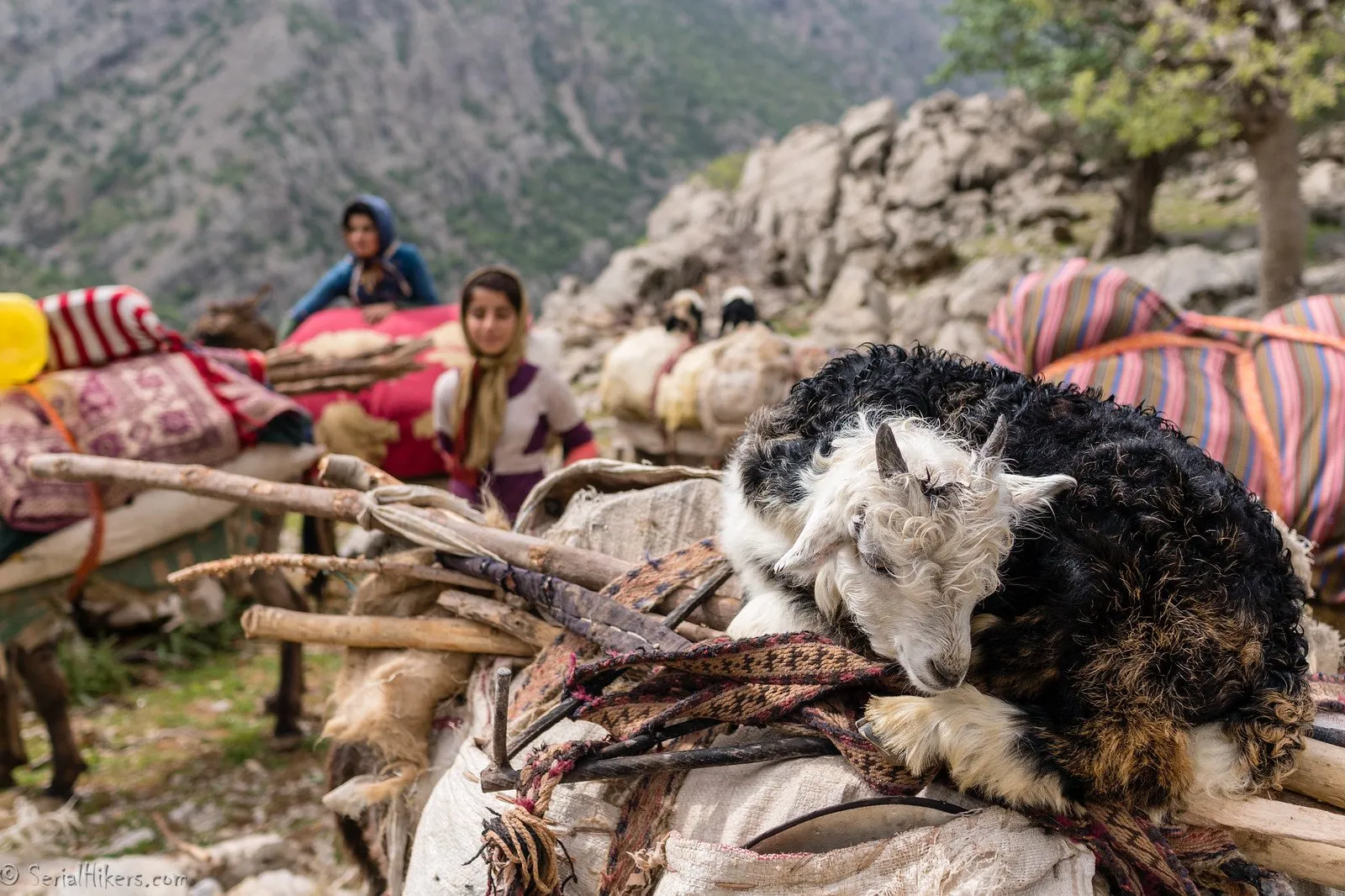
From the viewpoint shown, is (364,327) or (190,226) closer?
(364,327)

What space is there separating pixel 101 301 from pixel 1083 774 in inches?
175

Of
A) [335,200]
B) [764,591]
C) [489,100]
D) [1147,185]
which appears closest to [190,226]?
[335,200]

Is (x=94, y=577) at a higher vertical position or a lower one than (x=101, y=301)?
lower

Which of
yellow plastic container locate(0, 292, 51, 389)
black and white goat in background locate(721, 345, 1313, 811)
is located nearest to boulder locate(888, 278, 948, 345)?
yellow plastic container locate(0, 292, 51, 389)

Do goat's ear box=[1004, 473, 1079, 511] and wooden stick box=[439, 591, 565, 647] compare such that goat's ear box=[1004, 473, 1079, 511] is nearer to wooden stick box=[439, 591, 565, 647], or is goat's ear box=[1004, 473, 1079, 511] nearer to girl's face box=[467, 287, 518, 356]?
wooden stick box=[439, 591, 565, 647]

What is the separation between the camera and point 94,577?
12.4 feet

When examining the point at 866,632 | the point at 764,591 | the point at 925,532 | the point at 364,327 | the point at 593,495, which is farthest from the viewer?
the point at 364,327

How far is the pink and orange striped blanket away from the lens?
2.79 m

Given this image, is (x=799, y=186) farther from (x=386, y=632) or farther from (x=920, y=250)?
(x=386, y=632)

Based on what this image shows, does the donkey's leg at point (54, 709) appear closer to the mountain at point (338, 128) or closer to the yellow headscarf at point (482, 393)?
the yellow headscarf at point (482, 393)

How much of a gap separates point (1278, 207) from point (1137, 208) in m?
9.22

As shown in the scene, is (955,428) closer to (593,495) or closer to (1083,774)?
(1083,774)

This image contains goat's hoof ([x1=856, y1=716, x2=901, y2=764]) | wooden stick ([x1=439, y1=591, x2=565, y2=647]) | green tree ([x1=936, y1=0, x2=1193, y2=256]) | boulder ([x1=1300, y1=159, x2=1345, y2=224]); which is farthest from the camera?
boulder ([x1=1300, y1=159, x2=1345, y2=224])

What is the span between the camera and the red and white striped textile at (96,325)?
381 centimetres
